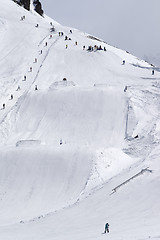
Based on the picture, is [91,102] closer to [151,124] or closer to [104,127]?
[104,127]

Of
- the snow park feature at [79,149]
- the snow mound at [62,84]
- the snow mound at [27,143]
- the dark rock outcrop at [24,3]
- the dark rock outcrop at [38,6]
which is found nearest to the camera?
the snow park feature at [79,149]

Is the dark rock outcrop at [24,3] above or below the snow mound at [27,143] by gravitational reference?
above

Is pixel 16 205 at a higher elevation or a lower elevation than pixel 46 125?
lower

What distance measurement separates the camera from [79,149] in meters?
33.2

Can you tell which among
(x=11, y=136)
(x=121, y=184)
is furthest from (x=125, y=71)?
(x=121, y=184)

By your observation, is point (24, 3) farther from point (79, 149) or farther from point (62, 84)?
point (79, 149)

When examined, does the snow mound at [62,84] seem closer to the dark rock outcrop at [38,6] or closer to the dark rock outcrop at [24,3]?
the dark rock outcrop at [24,3]

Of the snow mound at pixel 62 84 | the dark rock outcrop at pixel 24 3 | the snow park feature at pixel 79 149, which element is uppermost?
the dark rock outcrop at pixel 24 3

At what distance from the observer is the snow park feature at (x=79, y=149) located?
24.6 metres

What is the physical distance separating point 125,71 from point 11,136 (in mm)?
17984

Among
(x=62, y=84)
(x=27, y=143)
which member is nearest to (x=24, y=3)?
(x=62, y=84)

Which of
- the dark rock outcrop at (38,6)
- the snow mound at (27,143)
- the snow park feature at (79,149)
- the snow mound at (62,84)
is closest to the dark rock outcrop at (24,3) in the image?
the dark rock outcrop at (38,6)

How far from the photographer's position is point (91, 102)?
40188mm

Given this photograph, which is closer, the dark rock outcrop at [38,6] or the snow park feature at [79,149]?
the snow park feature at [79,149]
